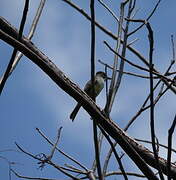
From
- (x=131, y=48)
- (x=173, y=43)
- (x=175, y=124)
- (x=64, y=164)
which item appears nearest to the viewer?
(x=175, y=124)

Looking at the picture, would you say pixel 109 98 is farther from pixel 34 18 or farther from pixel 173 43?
pixel 173 43

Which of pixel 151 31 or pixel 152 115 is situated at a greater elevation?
pixel 151 31

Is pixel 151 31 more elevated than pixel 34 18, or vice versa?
pixel 34 18

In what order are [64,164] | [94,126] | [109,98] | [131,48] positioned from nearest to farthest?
1. [94,126]
2. [109,98]
3. [64,164]
4. [131,48]

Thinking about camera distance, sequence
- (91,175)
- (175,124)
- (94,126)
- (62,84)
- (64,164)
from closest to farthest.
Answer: (175,124)
(94,126)
(62,84)
(91,175)
(64,164)

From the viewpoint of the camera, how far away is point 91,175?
214 centimetres

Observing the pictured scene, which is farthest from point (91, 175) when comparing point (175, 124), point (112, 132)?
point (175, 124)

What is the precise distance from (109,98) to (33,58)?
527 millimetres

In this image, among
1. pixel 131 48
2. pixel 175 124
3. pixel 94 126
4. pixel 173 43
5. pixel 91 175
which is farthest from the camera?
pixel 131 48

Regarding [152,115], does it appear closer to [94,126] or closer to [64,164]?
[94,126]

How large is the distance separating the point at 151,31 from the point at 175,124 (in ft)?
1.08

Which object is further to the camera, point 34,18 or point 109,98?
point 34,18

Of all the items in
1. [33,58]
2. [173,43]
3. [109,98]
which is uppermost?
[173,43]

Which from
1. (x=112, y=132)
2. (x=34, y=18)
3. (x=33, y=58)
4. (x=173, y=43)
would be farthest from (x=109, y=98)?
(x=173, y=43)
